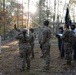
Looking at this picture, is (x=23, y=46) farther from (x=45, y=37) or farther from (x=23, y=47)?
(x=45, y=37)

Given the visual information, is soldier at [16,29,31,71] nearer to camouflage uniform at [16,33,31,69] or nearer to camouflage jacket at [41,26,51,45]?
camouflage uniform at [16,33,31,69]

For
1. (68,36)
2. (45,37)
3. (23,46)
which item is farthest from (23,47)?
(68,36)

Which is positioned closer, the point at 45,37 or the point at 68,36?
the point at 45,37

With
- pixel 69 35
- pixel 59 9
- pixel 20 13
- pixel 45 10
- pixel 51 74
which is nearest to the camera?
pixel 51 74

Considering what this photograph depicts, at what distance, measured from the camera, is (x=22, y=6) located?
1761 inches

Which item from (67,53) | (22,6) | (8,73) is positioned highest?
(22,6)

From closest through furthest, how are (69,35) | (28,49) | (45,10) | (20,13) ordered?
(28,49)
(69,35)
(20,13)
(45,10)

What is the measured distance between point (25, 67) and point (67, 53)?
1.91 metres

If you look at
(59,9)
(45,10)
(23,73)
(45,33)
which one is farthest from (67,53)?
(45,10)

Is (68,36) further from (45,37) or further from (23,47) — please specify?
(23,47)

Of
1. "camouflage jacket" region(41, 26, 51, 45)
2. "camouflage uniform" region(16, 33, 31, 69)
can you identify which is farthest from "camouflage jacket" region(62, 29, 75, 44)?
"camouflage uniform" region(16, 33, 31, 69)

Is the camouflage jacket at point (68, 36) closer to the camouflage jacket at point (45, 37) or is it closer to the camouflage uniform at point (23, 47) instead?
the camouflage jacket at point (45, 37)

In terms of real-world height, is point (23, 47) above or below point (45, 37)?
below

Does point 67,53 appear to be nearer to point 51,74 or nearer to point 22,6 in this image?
point 51,74
